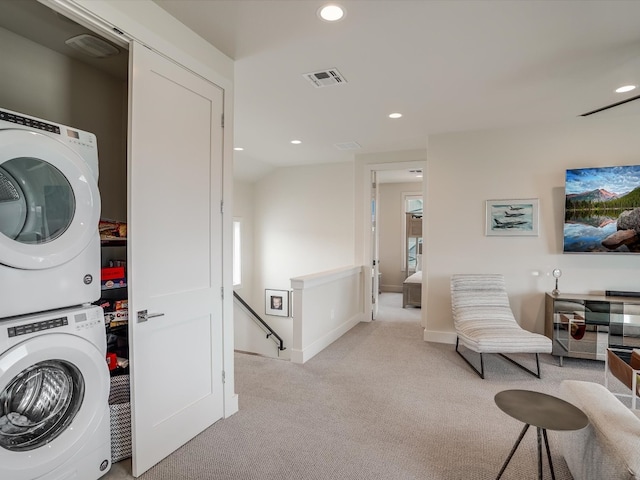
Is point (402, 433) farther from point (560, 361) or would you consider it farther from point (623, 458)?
point (560, 361)

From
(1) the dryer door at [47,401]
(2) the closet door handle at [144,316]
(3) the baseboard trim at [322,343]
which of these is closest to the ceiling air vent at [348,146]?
(3) the baseboard trim at [322,343]

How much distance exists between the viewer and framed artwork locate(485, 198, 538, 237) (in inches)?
158

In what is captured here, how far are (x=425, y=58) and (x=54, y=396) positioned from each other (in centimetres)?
303

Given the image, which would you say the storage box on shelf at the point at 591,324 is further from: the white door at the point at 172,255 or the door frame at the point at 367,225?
the white door at the point at 172,255

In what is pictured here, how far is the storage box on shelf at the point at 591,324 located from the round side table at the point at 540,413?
7.55 ft

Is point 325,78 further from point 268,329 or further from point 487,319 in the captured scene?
point 268,329

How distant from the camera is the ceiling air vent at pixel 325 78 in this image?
9.14 feet

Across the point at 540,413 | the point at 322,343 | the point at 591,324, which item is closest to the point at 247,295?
the point at 322,343

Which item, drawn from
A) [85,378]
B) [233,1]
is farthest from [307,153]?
[85,378]

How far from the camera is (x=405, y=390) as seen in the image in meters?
3.07

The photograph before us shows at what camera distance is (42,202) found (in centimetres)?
169

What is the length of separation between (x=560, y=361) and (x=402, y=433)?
2270mm

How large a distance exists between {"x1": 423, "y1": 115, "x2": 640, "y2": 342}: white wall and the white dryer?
12.0 feet

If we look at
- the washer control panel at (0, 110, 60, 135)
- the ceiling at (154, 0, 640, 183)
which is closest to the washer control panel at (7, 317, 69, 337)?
the washer control panel at (0, 110, 60, 135)
